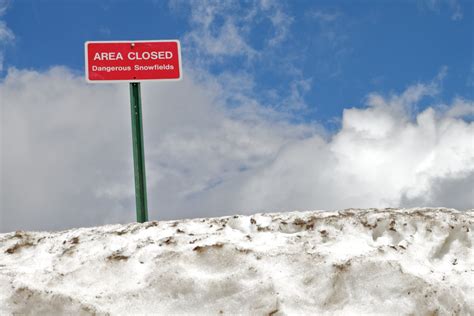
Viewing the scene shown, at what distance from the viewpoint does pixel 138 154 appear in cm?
546

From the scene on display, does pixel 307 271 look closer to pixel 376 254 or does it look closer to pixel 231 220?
pixel 376 254

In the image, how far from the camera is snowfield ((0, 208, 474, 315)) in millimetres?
3174

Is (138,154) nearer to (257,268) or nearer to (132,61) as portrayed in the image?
(132,61)

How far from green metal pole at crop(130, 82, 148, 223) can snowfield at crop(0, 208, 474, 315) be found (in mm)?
1224

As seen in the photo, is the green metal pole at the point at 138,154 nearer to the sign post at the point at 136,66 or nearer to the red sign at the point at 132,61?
the sign post at the point at 136,66

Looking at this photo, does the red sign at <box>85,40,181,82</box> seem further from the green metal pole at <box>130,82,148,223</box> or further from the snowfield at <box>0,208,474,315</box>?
the snowfield at <box>0,208,474,315</box>

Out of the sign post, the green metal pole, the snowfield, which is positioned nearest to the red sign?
the sign post

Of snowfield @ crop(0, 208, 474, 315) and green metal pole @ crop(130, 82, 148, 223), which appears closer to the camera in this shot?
snowfield @ crop(0, 208, 474, 315)

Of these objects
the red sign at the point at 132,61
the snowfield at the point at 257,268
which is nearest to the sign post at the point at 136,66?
the red sign at the point at 132,61

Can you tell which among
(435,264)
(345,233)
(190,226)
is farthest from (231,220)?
(435,264)

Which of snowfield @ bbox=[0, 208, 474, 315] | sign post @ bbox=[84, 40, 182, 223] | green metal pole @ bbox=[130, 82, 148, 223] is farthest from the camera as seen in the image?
sign post @ bbox=[84, 40, 182, 223]

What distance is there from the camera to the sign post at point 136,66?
18.0 ft

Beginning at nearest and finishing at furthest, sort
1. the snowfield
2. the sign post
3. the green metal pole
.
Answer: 1. the snowfield
2. the green metal pole
3. the sign post

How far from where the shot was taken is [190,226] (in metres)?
4.02
